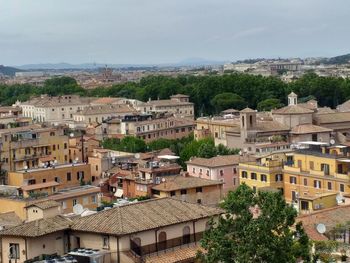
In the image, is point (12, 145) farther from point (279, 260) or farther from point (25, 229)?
point (279, 260)

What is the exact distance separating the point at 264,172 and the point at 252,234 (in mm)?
21522

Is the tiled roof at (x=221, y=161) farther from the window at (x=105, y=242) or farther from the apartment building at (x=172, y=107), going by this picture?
the apartment building at (x=172, y=107)

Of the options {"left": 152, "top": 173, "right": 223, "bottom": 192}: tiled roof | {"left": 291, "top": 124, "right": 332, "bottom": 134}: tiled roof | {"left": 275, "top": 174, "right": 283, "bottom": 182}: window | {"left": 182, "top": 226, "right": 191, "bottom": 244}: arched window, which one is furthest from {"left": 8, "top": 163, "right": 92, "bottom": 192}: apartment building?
{"left": 182, "top": 226, "right": 191, "bottom": 244}: arched window

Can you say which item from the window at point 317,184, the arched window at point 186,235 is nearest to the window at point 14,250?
the arched window at point 186,235

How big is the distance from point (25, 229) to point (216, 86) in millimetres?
70804

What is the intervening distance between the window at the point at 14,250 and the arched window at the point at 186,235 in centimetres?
368

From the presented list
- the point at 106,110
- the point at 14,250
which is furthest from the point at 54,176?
the point at 106,110

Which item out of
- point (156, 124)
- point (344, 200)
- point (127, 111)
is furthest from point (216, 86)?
point (344, 200)

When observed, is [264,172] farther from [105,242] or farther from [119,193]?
[105,242]

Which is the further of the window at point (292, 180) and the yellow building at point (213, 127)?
the yellow building at point (213, 127)

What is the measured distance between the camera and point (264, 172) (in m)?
33.9

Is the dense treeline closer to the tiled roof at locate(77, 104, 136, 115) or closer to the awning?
the tiled roof at locate(77, 104, 136, 115)

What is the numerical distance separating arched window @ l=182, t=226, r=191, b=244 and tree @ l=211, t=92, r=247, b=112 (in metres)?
61.1

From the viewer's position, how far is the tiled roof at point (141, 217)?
15.5m
